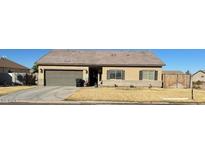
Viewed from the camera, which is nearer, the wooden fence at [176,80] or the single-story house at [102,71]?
the wooden fence at [176,80]

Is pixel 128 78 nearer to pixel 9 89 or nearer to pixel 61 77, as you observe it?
pixel 61 77

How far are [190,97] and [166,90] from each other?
1301 millimetres

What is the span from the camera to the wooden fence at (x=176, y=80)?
10.6 meters

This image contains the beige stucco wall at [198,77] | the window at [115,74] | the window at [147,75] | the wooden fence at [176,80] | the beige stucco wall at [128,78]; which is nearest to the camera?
the beige stucco wall at [198,77]

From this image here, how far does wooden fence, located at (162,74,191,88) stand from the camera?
10.6 m

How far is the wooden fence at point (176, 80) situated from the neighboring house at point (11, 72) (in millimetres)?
5705

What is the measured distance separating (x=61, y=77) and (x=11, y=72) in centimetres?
401

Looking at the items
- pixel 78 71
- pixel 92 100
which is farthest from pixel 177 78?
pixel 78 71

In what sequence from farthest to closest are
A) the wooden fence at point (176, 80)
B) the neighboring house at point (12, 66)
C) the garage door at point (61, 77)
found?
the garage door at point (61, 77)
the wooden fence at point (176, 80)
the neighboring house at point (12, 66)

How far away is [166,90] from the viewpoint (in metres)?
11.5

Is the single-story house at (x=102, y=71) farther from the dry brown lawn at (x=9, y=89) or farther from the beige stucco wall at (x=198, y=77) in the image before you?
the beige stucco wall at (x=198, y=77)

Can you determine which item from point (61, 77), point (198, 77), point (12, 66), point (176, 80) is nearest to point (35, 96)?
point (12, 66)

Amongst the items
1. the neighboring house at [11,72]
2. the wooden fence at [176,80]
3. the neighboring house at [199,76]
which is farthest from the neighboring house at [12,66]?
the neighboring house at [199,76]
